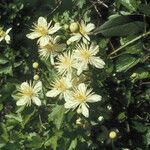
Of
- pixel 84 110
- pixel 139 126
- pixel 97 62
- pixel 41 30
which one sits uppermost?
pixel 41 30

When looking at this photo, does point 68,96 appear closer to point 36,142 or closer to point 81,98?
point 81,98

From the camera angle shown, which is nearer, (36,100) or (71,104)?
(71,104)

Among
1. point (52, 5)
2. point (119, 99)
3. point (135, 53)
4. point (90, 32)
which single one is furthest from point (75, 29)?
point (52, 5)

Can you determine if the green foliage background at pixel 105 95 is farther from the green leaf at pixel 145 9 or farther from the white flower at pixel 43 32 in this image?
the white flower at pixel 43 32

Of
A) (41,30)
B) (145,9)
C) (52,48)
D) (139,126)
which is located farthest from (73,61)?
(139,126)

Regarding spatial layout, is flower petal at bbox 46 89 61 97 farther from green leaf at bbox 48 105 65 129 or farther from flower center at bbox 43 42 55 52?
flower center at bbox 43 42 55 52

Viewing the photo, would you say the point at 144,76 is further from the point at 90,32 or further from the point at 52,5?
the point at 52,5
